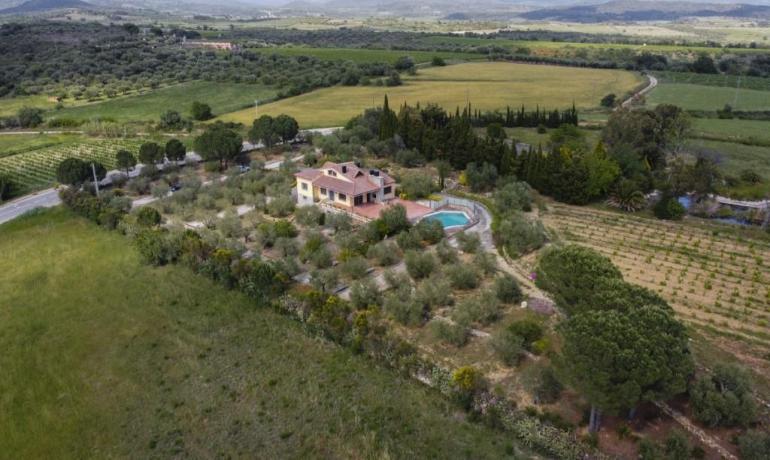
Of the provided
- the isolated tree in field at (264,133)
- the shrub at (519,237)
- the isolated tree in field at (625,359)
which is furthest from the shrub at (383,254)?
the isolated tree in field at (264,133)

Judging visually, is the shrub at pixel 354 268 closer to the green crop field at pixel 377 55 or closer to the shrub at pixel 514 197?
the shrub at pixel 514 197

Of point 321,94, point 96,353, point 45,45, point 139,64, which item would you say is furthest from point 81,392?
point 45,45

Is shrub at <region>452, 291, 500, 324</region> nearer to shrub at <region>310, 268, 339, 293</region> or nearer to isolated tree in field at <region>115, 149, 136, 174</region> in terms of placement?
shrub at <region>310, 268, 339, 293</region>

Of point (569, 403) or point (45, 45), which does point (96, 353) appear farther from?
Result: point (45, 45)

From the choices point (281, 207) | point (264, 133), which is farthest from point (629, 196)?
point (264, 133)

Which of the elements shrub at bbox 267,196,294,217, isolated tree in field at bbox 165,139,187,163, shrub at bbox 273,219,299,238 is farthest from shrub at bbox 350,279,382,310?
isolated tree in field at bbox 165,139,187,163

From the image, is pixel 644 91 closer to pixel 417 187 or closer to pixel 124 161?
pixel 417 187
